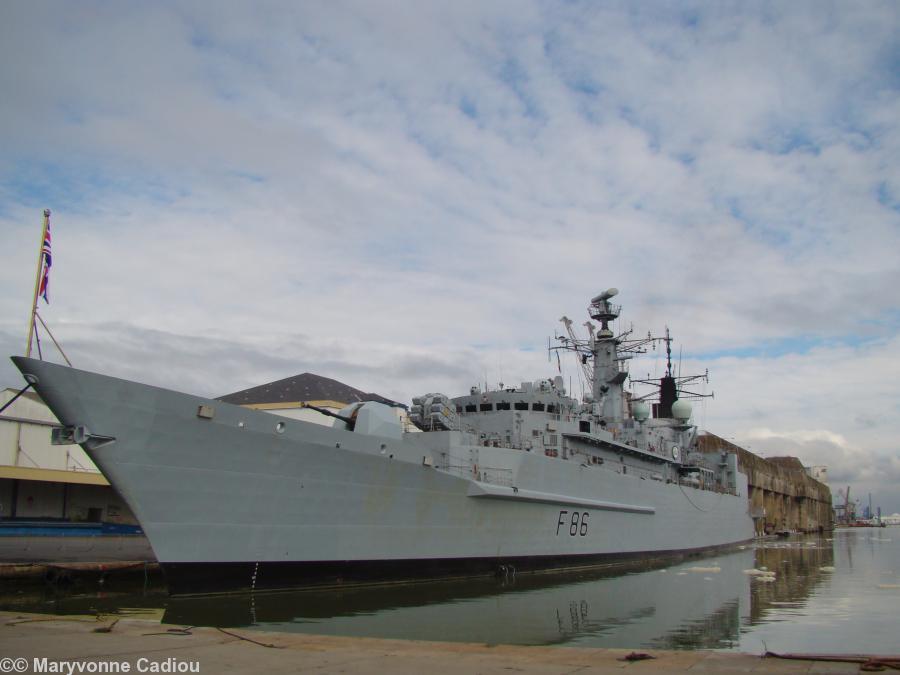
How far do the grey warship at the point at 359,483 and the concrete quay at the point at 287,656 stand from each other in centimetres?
387

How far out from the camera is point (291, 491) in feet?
40.8

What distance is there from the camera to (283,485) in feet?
40.5

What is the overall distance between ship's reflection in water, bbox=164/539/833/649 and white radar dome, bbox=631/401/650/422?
31.3 feet

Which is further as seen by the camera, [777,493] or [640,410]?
[777,493]

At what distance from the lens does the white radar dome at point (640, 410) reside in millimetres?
26672

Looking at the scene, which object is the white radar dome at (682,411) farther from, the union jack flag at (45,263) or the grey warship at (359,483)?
the union jack flag at (45,263)

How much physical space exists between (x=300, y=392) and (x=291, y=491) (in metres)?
23.7

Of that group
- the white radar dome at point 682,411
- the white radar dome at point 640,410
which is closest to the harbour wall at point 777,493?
the white radar dome at point 682,411

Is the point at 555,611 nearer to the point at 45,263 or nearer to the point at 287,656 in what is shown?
the point at 287,656

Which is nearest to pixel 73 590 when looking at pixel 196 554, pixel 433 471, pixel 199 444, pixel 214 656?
pixel 196 554

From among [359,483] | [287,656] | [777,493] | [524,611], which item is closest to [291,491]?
[359,483]

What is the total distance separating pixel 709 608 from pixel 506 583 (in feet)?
15.0

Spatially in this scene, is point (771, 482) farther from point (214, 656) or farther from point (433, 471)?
point (214, 656)

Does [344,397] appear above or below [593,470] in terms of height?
above
